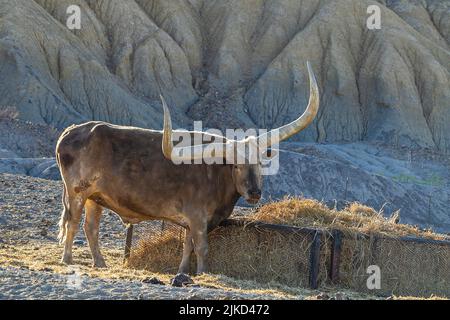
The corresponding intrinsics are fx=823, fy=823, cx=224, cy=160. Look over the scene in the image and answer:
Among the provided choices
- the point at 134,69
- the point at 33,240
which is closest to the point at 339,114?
the point at 134,69

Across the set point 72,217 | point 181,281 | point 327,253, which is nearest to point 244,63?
point 72,217

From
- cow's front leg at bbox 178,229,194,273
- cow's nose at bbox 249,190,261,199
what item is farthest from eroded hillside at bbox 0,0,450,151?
cow's nose at bbox 249,190,261,199

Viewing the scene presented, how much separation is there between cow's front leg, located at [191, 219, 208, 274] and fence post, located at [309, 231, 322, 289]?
1578mm

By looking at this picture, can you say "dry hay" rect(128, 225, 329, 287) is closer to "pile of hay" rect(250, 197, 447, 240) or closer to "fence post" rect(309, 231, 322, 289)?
"fence post" rect(309, 231, 322, 289)

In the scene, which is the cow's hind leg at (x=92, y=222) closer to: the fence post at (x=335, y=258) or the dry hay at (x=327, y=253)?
the dry hay at (x=327, y=253)

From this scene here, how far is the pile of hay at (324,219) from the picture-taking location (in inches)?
474

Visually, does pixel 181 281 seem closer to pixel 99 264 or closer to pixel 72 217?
pixel 99 264

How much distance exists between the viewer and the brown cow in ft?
40.2

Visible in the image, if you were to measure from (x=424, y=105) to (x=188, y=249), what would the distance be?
5454 centimetres

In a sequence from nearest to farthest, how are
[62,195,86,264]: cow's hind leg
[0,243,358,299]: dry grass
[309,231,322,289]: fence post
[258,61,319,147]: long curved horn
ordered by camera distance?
[0,243,358,299]: dry grass < [309,231,322,289]: fence post < [258,61,319,147]: long curved horn < [62,195,86,264]: cow's hind leg

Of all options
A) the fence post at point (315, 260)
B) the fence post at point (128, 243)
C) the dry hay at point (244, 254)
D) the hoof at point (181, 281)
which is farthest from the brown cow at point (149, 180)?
the hoof at point (181, 281)

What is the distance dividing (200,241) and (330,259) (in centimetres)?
191

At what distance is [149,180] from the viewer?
1259 cm
